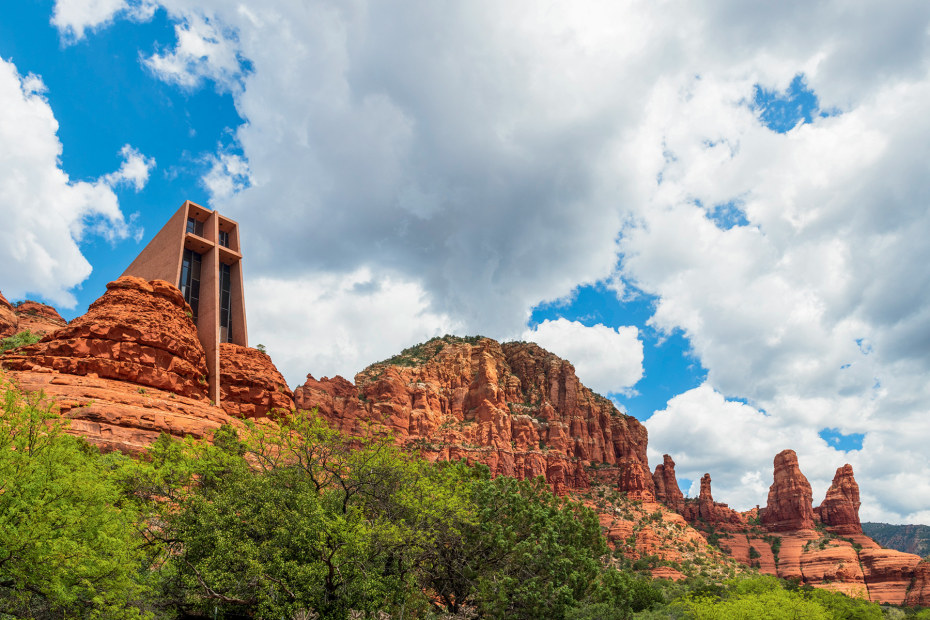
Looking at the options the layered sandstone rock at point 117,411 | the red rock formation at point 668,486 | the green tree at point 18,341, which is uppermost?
the green tree at point 18,341

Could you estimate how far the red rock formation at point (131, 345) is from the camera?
1618 inches

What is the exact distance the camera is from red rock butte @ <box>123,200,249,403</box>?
5538 centimetres

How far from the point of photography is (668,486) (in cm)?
15738

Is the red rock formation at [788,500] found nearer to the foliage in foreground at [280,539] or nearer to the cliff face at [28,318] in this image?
the foliage in foreground at [280,539]

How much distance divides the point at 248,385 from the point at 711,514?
146 m

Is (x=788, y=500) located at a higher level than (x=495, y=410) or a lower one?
lower

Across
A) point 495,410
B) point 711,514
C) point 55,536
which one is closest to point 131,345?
point 55,536

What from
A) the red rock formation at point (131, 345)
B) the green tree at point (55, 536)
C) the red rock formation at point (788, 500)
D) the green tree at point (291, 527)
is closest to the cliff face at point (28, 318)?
the red rock formation at point (131, 345)

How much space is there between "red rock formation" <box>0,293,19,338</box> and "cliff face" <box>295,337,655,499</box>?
5170 cm

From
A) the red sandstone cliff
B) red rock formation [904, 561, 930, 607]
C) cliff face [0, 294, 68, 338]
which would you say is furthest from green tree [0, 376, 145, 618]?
red rock formation [904, 561, 930, 607]

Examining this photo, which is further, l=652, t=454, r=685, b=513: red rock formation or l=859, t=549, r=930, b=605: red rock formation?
l=652, t=454, r=685, b=513: red rock formation

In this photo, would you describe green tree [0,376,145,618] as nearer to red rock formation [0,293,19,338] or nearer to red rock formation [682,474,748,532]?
red rock formation [0,293,19,338]

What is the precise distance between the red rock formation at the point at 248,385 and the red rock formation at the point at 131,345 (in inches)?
127

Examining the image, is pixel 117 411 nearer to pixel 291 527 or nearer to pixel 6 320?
pixel 291 527
